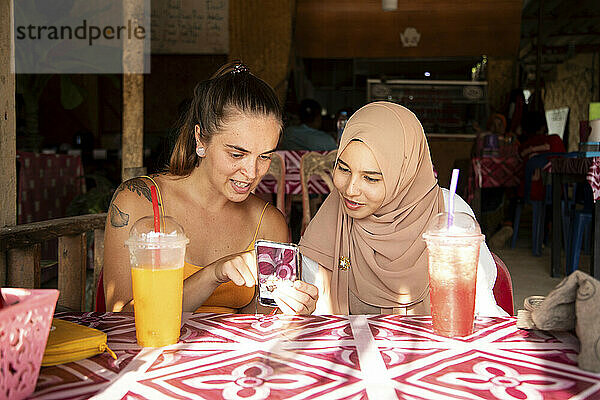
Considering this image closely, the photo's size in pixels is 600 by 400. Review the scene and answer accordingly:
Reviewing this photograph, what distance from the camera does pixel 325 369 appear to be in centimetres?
88

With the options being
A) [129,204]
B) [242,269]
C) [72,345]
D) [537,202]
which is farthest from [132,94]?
[537,202]

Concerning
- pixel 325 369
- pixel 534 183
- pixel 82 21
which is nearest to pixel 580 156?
pixel 534 183

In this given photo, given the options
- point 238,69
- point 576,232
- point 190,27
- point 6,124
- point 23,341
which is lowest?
point 576,232

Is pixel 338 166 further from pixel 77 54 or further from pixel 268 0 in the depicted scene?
pixel 268 0

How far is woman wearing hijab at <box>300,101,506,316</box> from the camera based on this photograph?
5.44 ft

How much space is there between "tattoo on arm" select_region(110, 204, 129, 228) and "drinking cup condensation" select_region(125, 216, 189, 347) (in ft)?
2.37

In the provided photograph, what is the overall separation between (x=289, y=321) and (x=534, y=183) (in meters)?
5.79

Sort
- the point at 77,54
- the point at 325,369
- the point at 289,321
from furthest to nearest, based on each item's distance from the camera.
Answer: the point at 77,54 → the point at 289,321 → the point at 325,369

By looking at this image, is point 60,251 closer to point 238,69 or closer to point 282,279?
point 238,69

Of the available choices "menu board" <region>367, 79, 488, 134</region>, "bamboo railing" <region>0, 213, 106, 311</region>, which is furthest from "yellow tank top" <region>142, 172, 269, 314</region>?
"menu board" <region>367, 79, 488, 134</region>

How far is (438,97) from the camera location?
10094 millimetres

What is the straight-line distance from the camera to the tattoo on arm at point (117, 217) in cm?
173

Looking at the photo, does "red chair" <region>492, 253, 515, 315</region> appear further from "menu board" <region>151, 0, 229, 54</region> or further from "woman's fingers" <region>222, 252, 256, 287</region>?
"menu board" <region>151, 0, 229, 54</region>

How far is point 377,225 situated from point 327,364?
0.87 metres
